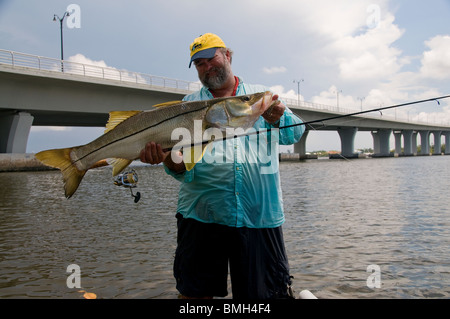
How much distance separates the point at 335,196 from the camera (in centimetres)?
1438

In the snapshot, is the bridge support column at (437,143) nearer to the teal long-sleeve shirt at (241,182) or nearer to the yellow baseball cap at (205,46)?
the teal long-sleeve shirt at (241,182)

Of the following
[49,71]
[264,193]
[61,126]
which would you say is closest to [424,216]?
[264,193]

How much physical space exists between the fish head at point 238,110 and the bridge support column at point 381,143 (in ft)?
282

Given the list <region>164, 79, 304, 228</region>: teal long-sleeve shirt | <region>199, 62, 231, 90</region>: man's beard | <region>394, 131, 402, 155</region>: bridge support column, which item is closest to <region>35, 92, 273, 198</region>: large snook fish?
<region>164, 79, 304, 228</region>: teal long-sleeve shirt

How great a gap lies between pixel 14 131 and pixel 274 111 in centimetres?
3251

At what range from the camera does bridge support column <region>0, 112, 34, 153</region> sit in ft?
94.2

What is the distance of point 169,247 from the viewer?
7133 mm

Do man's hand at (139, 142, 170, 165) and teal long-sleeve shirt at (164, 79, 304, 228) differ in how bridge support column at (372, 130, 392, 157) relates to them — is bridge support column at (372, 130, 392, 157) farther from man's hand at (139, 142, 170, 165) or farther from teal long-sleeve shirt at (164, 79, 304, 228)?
man's hand at (139, 142, 170, 165)

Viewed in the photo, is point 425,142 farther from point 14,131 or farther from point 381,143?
point 14,131

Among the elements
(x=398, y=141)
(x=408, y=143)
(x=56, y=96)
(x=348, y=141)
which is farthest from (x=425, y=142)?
(x=56, y=96)

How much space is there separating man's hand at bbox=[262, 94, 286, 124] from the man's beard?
0.67m

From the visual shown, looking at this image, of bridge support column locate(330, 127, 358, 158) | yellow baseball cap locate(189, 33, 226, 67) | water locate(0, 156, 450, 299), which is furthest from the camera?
bridge support column locate(330, 127, 358, 158)

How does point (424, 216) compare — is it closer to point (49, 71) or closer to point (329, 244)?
point (329, 244)

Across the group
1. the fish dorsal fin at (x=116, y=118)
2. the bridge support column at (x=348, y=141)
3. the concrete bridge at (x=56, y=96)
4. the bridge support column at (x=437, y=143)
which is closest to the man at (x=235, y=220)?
the fish dorsal fin at (x=116, y=118)
